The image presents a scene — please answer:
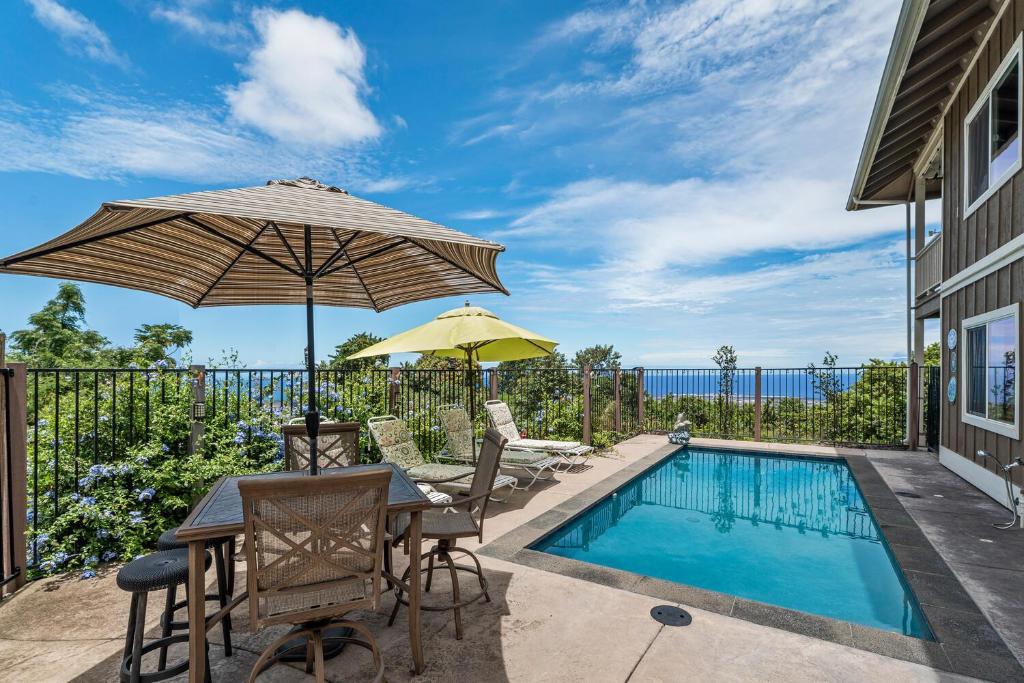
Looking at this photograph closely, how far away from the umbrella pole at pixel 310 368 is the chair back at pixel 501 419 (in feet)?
14.3

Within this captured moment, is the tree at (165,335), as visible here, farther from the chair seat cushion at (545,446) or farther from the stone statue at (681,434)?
the stone statue at (681,434)

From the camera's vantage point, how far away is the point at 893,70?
5555mm

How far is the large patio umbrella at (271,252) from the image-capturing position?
2396 mm

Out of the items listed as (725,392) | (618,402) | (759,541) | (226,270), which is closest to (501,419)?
(618,402)

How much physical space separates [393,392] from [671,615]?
14.4 ft

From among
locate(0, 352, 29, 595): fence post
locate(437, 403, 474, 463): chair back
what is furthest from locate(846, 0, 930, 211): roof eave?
locate(0, 352, 29, 595): fence post

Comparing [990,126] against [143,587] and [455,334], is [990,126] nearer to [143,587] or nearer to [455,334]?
[455,334]

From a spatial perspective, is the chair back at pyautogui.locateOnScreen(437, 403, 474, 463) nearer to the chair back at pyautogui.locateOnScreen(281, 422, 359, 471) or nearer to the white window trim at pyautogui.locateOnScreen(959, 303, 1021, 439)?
the chair back at pyautogui.locateOnScreen(281, 422, 359, 471)

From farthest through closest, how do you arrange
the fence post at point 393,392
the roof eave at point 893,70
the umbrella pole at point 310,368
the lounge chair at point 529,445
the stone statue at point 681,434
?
the stone statue at point 681,434 → the lounge chair at point 529,445 → the fence post at point 393,392 → the roof eave at point 893,70 → the umbrella pole at point 310,368

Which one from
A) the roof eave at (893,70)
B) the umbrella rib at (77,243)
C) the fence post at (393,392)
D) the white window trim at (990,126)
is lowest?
the fence post at (393,392)

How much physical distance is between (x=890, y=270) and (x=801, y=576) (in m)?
9.71

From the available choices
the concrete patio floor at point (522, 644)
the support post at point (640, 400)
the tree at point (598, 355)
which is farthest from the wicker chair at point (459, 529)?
the tree at point (598, 355)

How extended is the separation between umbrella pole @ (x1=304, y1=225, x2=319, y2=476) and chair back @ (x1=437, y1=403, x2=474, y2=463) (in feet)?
10.7

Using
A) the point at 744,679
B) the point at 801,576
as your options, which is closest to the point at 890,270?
the point at 801,576
